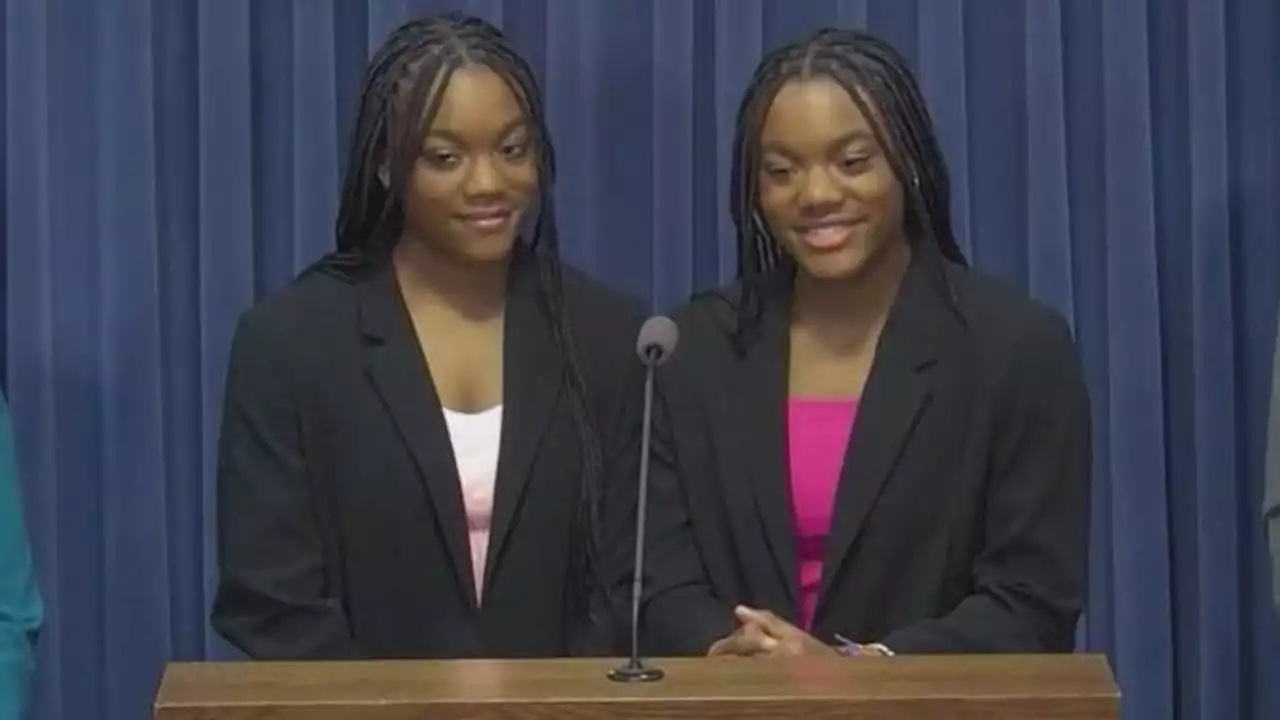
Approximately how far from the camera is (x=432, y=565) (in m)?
2.35

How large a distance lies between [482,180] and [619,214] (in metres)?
0.53

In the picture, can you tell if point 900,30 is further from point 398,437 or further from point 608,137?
point 398,437

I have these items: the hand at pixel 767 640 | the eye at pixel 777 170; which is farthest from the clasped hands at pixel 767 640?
the eye at pixel 777 170

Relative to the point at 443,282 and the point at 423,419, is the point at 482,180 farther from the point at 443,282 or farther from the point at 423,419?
the point at 423,419

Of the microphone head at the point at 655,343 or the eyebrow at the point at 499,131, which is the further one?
the eyebrow at the point at 499,131

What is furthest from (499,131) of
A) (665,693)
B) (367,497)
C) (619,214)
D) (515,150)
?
(665,693)

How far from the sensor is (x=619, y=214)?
112 inches

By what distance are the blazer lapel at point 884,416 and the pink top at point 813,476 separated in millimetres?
18

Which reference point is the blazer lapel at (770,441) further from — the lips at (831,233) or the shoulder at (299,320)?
the shoulder at (299,320)

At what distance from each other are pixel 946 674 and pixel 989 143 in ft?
4.00

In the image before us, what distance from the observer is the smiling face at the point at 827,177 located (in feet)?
7.58

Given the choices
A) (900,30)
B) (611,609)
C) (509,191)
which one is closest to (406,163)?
(509,191)

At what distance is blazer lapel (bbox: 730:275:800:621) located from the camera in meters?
2.30

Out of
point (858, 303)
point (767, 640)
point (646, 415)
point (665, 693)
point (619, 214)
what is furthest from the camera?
point (619, 214)
